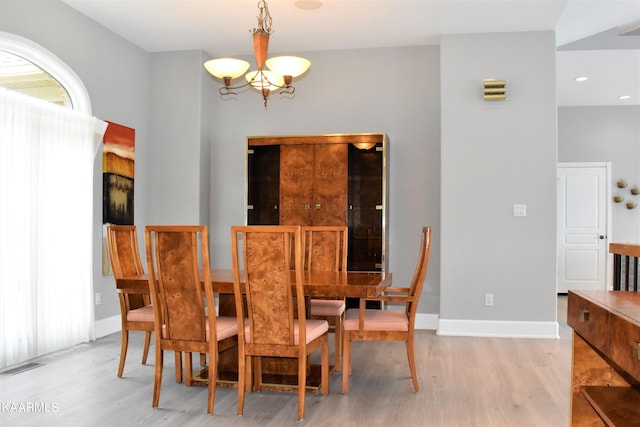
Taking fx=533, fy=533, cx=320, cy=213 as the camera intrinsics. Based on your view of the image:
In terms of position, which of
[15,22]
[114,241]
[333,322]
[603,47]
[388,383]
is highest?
[603,47]

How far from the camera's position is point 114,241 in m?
3.48

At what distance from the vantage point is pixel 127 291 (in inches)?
131

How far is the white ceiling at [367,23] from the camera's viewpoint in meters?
4.54

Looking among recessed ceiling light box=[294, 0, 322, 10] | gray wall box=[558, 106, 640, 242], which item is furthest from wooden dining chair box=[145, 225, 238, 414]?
gray wall box=[558, 106, 640, 242]

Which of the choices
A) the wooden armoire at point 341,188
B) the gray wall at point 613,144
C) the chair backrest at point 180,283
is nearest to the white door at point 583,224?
the gray wall at point 613,144

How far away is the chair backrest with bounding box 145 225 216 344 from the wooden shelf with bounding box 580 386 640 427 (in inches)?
71.7

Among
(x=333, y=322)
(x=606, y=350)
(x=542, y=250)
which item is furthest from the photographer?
(x=542, y=250)

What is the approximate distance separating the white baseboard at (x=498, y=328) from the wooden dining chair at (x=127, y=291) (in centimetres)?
284

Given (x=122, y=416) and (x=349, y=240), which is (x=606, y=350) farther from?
(x=349, y=240)

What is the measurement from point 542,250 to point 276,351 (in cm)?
322

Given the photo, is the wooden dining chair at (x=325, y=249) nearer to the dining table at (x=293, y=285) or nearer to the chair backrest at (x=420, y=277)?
the dining table at (x=293, y=285)

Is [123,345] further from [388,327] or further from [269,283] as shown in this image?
[388,327]

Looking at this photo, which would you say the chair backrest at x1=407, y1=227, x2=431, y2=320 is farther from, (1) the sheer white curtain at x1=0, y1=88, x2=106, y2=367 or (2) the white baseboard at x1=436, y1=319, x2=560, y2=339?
(1) the sheer white curtain at x1=0, y1=88, x2=106, y2=367

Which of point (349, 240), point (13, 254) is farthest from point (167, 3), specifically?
point (349, 240)
